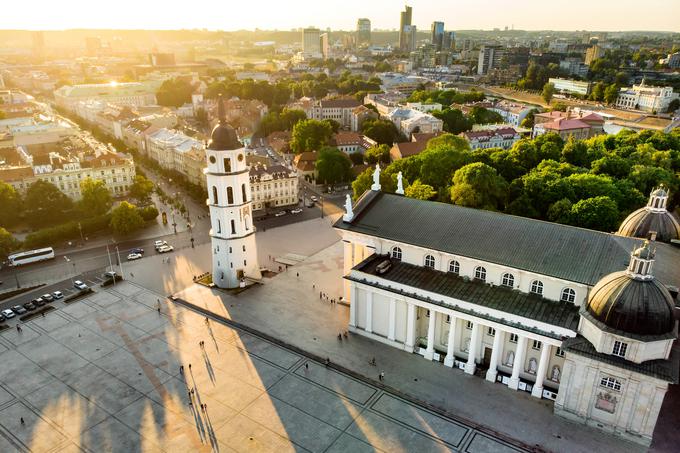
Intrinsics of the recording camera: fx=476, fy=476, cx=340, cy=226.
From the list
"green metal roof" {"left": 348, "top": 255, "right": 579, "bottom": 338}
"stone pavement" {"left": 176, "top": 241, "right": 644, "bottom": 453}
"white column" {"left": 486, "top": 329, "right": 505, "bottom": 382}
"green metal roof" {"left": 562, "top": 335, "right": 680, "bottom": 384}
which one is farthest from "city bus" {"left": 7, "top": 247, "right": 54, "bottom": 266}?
"green metal roof" {"left": 562, "top": 335, "right": 680, "bottom": 384}

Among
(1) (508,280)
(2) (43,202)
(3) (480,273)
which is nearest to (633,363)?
(1) (508,280)

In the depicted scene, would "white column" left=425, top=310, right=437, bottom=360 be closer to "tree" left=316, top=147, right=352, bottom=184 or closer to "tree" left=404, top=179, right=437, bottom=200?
"tree" left=404, top=179, right=437, bottom=200

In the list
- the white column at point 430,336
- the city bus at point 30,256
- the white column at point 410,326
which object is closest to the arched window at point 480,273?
the white column at point 430,336

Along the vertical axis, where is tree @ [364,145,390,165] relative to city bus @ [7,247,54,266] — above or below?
above

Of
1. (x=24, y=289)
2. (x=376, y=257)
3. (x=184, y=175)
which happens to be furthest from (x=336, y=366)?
(x=184, y=175)

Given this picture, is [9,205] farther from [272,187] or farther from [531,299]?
[531,299]

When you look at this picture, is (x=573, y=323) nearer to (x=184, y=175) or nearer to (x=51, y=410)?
(x=51, y=410)

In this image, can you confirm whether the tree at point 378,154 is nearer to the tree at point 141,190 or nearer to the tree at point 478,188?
the tree at point 478,188

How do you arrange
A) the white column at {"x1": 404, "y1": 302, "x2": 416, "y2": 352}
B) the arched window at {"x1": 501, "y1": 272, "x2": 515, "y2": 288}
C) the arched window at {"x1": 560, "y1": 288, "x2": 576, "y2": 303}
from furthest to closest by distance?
the white column at {"x1": 404, "y1": 302, "x2": 416, "y2": 352} < the arched window at {"x1": 501, "y1": 272, "x2": 515, "y2": 288} < the arched window at {"x1": 560, "y1": 288, "x2": 576, "y2": 303}
